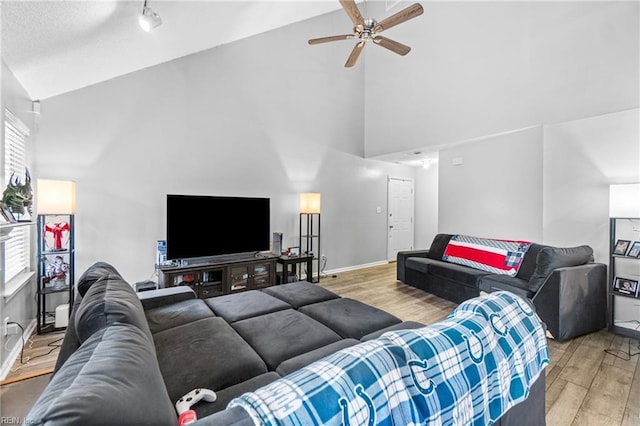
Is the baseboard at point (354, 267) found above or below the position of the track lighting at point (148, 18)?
below

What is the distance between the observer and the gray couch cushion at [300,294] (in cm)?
248

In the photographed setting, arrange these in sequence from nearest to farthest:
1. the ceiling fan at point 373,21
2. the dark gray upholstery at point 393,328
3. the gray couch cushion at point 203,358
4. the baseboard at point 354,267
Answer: the gray couch cushion at point 203,358, the dark gray upholstery at point 393,328, the ceiling fan at point 373,21, the baseboard at point 354,267

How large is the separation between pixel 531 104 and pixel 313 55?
3567 millimetres

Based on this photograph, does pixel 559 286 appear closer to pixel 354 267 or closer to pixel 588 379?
pixel 588 379

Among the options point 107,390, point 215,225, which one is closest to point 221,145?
point 215,225

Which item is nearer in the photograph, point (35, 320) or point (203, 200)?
point (35, 320)

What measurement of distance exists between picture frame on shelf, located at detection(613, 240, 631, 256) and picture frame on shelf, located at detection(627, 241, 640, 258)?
0.04m

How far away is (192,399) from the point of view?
1.15m

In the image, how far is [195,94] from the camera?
404 centimetres

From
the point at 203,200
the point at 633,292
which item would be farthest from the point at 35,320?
the point at 633,292

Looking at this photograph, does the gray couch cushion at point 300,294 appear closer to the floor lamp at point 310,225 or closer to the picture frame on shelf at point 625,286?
the floor lamp at point 310,225

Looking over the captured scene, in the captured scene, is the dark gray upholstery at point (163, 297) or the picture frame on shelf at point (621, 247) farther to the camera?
the picture frame on shelf at point (621, 247)

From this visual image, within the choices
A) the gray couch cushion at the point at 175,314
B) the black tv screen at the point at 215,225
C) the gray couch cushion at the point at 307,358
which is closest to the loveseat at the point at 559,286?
the gray couch cushion at the point at 307,358

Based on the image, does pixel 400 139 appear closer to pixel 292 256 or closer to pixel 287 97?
pixel 287 97
